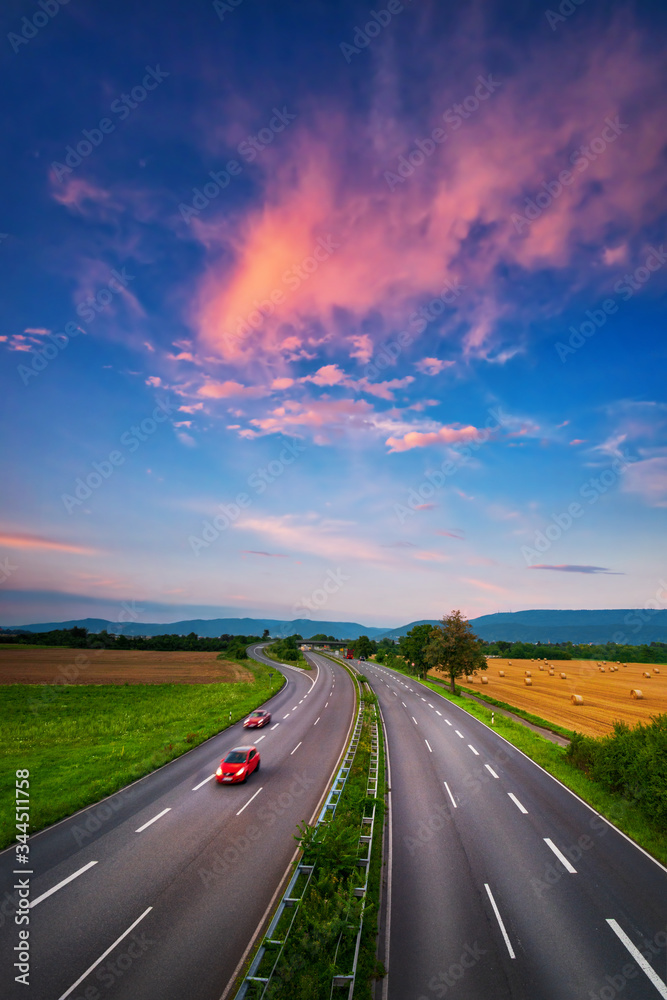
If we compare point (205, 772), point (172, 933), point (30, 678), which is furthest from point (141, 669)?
point (172, 933)

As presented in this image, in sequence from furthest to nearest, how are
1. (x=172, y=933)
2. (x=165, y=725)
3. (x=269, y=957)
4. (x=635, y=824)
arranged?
(x=165, y=725) < (x=635, y=824) < (x=172, y=933) < (x=269, y=957)

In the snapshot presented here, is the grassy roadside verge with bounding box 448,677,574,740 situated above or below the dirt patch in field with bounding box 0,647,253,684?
above

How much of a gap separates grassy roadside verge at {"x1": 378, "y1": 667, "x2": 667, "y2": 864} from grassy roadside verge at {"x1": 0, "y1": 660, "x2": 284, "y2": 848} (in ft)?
75.6

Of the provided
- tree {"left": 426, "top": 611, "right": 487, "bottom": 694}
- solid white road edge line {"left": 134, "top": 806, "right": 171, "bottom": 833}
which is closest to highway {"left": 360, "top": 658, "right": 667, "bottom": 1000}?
solid white road edge line {"left": 134, "top": 806, "right": 171, "bottom": 833}

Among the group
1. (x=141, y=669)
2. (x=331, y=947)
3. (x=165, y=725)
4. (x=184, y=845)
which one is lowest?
(x=141, y=669)

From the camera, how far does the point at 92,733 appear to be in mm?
32781

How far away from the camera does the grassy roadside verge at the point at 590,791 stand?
17359 millimetres

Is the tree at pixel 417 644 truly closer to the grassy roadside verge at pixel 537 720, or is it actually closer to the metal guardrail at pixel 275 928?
the grassy roadside verge at pixel 537 720

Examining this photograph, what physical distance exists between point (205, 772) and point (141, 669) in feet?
236

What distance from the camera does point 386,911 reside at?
41.4 feet

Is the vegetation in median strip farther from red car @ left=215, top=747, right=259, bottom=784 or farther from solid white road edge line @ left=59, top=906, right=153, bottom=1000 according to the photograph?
red car @ left=215, top=747, right=259, bottom=784

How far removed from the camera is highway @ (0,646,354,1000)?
10.1 m

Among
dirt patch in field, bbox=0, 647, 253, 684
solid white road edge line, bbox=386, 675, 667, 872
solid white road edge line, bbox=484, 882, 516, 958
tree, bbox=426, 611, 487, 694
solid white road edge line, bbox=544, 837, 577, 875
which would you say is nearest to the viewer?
solid white road edge line, bbox=484, 882, 516, 958

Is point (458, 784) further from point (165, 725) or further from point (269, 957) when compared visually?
point (165, 725)
